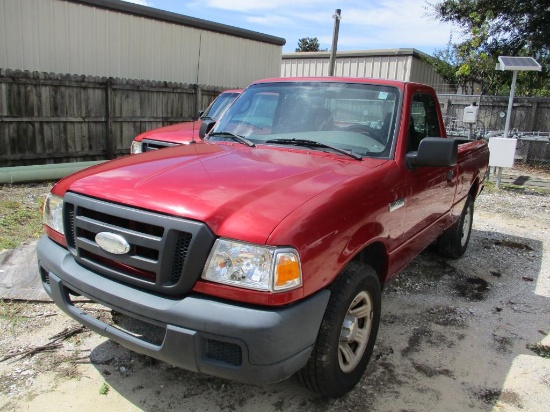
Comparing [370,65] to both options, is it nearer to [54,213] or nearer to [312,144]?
[312,144]

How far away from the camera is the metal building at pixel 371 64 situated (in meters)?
19.3

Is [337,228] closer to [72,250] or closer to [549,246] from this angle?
[72,250]

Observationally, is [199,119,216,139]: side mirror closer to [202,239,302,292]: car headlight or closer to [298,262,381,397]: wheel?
[298,262,381,397]: wheel

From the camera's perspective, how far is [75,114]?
10.3m

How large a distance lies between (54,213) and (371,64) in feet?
61.5

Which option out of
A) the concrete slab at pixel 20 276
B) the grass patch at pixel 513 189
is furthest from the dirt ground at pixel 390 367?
the grass patch at pixel 513 189

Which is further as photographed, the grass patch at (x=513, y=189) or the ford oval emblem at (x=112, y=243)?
the grass patch at (x=513, y=189)

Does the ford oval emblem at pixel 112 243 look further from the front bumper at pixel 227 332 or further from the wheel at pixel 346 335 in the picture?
the wheel at pixel 346 335

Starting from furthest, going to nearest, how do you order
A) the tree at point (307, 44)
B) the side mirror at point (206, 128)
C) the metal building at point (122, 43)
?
the tree at point (307, 44) < the metal building at point (122, 43) < the side mirror at point (206, 128)

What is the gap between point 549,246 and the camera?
6336 millimetres

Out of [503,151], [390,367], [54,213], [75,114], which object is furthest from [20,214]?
[503,151]

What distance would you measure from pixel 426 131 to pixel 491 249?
2706 millimetres

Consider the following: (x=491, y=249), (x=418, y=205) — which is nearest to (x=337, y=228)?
(x=418, y=205)

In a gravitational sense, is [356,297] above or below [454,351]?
above
